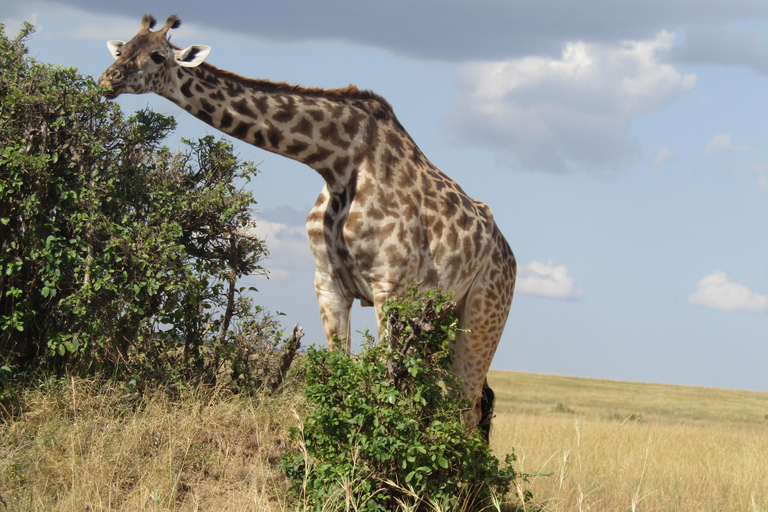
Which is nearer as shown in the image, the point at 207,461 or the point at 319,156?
the point at 319,156

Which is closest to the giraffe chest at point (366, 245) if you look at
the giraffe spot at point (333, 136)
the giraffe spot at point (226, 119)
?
the giraffe spot at point (333, 136)

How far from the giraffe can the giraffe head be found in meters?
0.01

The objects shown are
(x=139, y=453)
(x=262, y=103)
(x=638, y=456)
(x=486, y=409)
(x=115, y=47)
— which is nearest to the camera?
(x=262, y=103)

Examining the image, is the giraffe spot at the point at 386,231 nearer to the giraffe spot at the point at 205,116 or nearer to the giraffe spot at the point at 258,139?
the giraffe spot at the point at 258,139

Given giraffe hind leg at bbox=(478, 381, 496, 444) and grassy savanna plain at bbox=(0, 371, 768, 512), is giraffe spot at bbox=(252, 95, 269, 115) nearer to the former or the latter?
grassy savanna plain at bbox=(0, 371, 768, 512)

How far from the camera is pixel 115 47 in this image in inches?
314

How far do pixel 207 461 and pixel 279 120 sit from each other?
3.73 m

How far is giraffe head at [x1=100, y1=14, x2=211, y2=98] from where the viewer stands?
7.49 meters

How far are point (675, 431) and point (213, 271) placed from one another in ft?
37.5

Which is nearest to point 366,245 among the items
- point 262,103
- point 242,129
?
point 242,129

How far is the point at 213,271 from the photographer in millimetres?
10594

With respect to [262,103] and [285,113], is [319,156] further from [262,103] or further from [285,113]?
[262,103]

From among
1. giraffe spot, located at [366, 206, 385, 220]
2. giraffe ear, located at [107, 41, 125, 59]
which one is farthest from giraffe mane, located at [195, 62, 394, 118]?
giraffe spot, located at [366, 206, 385, 220]

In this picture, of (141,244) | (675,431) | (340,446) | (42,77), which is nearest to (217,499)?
(340,446)
